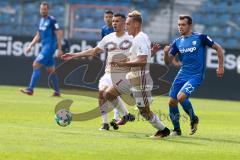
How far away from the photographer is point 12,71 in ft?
94.3

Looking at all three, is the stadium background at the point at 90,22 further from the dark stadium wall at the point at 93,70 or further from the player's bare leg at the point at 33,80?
the player's bare leg at the point at 33,80

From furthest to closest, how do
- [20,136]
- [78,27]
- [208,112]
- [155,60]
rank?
1. [78,27]
2. [155,60]
3. [208,112]
4. [20,136]

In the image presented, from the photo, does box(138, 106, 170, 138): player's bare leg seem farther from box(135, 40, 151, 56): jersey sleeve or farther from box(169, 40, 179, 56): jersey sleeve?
box(169, 40, 179, 56): jersey sleeve

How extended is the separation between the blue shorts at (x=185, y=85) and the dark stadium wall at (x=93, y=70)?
10755 millimetres

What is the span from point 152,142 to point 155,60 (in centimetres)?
1568

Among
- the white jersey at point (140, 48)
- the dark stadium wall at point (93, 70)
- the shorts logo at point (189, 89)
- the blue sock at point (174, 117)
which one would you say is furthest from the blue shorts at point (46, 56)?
the white jersey at point (140, 48)

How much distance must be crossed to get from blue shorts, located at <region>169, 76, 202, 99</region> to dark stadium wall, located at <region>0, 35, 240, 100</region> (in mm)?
10755

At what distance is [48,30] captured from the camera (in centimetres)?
2331

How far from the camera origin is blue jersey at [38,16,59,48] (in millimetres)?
23078

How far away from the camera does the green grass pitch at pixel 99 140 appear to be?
10188mm

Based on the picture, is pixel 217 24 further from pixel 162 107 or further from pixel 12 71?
pixel 162 107

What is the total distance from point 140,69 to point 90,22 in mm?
18722

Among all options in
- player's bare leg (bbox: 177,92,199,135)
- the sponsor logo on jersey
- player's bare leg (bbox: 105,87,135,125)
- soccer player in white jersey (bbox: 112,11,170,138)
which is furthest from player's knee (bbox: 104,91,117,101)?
the sponsor logo on jersey

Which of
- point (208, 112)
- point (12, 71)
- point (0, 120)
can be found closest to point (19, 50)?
point (12, 71)
